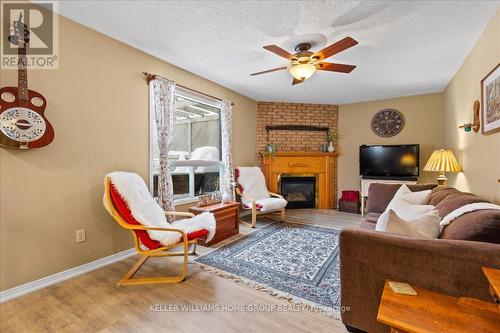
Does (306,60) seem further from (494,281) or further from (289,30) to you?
(494,281)

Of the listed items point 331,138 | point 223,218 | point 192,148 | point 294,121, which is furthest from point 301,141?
point 223,218

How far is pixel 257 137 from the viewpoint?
5.31 metres

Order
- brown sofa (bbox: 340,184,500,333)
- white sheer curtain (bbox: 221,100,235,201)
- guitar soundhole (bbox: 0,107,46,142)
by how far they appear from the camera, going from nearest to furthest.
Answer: brown sofa (bbox: 340,184,500,333) → guitar soundhole (bbox: 0,107,46,142) → white sheer curtain (bbox: 221,100,235,201)

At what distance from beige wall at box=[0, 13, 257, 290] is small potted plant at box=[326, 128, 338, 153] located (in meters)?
4.06

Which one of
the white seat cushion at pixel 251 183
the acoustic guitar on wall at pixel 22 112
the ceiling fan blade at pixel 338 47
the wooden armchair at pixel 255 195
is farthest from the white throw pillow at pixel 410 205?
the acoustic guitar on wall at pixel 22 112

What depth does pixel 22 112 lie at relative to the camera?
1.92 meters

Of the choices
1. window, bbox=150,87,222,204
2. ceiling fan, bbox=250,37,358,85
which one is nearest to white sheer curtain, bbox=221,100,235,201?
window, bbox=150,87,222,204

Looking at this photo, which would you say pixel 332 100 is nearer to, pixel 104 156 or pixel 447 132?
pixel 447 132

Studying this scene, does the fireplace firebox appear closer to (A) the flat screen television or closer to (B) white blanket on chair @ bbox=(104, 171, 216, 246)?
(A) the flat screen television

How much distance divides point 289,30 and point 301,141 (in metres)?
3.32

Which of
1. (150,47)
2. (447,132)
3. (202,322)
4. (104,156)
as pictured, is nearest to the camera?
(202,322)

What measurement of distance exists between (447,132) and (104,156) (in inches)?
215

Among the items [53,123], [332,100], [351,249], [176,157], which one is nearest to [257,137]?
[332,100]

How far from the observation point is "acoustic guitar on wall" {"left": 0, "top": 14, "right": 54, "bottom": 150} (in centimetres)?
184
